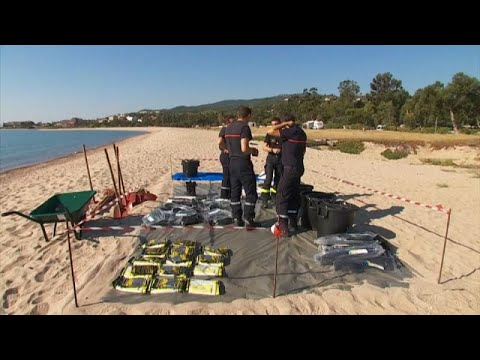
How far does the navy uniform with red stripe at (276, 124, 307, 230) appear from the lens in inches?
200

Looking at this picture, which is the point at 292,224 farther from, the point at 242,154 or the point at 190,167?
the point at 190,167

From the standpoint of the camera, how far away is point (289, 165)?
202 inches

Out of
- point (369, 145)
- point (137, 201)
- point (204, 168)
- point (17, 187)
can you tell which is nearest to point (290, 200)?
point (137, 201)

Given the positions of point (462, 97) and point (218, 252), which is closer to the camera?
point (218, 252)

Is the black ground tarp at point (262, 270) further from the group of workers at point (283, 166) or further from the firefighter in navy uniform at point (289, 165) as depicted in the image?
the firefighter in navy uniform at point (289, 165)

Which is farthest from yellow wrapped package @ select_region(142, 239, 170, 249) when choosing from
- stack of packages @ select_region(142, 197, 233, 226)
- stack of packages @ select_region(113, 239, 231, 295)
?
stack of packages @ select_region(142, 197, 233, 226)

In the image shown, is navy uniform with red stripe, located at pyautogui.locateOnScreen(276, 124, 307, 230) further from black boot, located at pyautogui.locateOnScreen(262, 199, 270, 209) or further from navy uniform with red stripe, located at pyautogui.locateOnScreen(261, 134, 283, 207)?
black boot, located at pyautogui.locateOnScreen(262, 199, 270, 209)

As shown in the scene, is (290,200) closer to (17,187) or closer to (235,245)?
(235,245)

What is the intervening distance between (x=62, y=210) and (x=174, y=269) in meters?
2.64

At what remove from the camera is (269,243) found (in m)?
4.98

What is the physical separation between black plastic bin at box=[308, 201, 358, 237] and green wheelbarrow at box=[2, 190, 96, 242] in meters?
3.82

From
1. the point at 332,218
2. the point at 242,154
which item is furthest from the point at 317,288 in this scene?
the point at 242,154

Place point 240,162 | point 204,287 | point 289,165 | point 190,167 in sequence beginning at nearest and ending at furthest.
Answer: point 204,287
point 289,165
point 240,162
point 190,167
